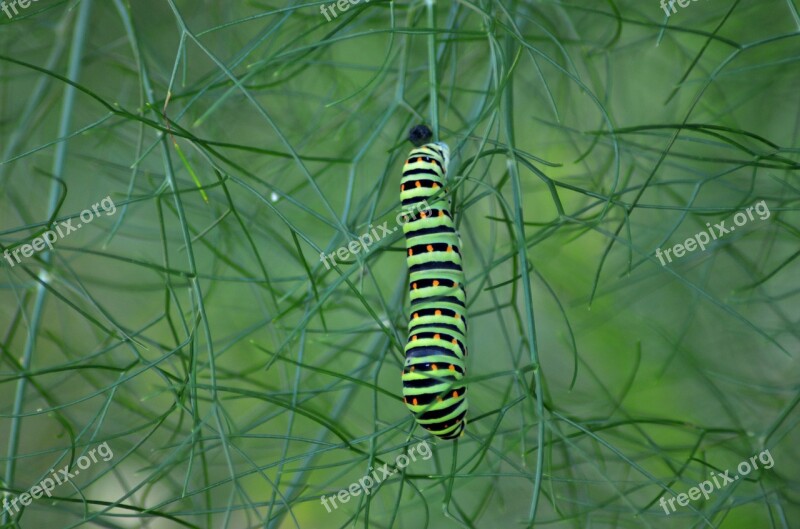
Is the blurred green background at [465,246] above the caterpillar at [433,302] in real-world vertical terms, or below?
above

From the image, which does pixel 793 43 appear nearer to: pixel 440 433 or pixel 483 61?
pixel 483 61

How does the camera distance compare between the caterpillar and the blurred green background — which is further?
the blurred green background

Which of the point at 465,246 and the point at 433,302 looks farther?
the point at 465,246

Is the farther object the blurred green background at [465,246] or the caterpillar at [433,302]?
the blurred green background at [465,246]

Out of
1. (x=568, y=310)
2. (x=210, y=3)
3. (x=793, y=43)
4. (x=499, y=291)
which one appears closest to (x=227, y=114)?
(x=210, y=3)

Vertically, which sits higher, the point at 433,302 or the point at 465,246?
the point at 465,246

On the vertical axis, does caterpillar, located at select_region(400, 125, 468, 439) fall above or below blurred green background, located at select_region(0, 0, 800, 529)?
below

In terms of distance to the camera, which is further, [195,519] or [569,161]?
[569,161]

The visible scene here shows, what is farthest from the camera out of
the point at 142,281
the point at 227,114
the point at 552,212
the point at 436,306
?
the point at 142,281
